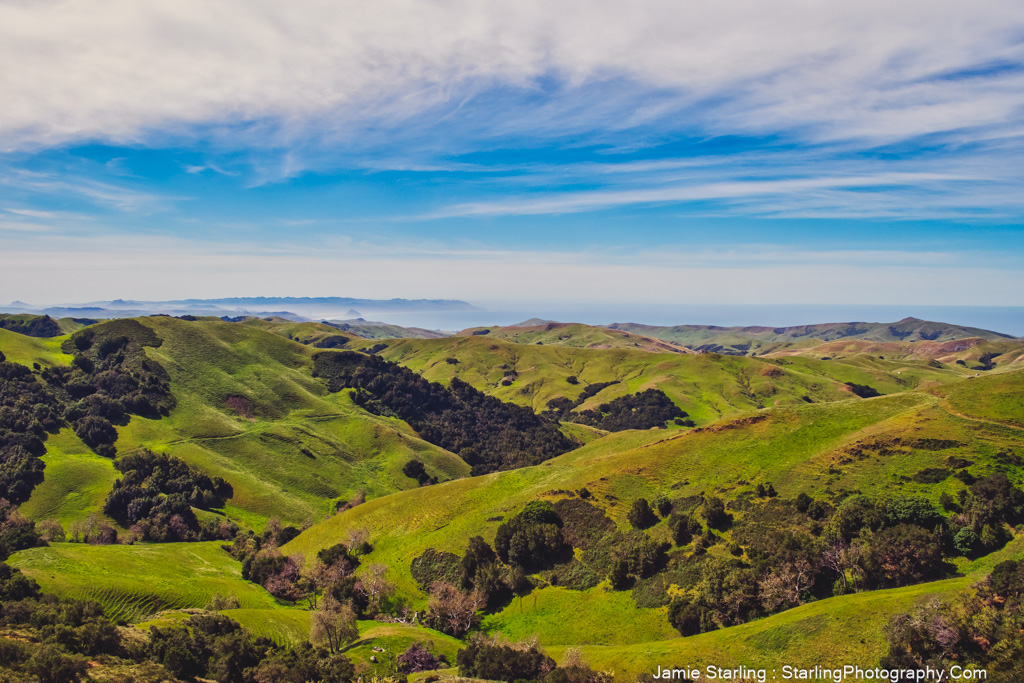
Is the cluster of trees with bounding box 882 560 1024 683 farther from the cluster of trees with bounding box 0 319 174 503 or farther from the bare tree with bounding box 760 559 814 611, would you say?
the cluster of trees with bounding box 0 319 174 503

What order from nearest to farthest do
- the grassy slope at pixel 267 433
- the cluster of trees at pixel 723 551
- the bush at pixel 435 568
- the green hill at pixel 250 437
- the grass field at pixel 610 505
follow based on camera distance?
1. the grass field at pixel 610 505
2. the cluster of trees at pixel 723 551
3. the bush at pixel 435 568
4. the green hill at pixel 250 437
5. the grassy slope at pixel 267 433

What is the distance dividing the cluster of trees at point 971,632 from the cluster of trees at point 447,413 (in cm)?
11446

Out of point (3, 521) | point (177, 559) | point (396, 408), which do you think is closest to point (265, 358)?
point (396, 408)

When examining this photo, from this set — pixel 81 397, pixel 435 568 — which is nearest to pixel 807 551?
pixel 435 568

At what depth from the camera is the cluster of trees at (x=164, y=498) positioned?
82.4 m

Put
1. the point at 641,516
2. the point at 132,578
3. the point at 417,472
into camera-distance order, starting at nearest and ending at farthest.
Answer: the point at 132,578, the point at 641,516, the point at 417,472

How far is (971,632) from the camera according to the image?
88.2ft

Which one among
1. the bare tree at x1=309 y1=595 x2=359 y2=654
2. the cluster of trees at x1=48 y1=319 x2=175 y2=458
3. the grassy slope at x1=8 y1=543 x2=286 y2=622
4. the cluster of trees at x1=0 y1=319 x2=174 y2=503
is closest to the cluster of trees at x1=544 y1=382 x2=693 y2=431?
the cluster of trees at x1=48 y1=319 x2=175 y2=458

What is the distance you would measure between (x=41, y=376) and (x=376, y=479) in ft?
284

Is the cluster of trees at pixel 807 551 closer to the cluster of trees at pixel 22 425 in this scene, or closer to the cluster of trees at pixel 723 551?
the cluster of trees at pixel 723 551

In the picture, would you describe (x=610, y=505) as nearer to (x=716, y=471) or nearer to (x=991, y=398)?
(x=716, y=471)

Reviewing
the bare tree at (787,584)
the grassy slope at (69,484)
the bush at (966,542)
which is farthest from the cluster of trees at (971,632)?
the grassy slope at (69,484)

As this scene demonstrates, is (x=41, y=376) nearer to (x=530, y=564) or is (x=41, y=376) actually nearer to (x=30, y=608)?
(x=30, y=608)

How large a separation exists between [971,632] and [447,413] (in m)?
165
